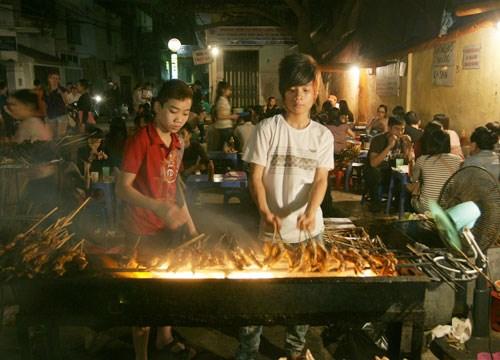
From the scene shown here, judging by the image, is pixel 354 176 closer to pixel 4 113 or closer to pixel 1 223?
pixel 1 223

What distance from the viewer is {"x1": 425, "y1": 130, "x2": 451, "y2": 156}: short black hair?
664 cm

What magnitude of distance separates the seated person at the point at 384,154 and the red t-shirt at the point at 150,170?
19.7ft

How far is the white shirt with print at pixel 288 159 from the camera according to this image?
3.64 meters

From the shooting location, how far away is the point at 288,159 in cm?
365

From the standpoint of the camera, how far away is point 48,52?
31.9 meters

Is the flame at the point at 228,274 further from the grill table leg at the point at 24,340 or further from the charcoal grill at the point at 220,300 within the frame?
the grill table leg at the point at 24,340

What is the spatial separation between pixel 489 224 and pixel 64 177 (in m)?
6.23

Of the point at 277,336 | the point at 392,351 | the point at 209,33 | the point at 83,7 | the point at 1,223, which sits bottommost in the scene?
the point at 277,336

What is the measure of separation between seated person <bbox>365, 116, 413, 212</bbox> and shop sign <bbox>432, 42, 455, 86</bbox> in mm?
2307

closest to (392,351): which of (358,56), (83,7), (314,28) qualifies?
(358,56)

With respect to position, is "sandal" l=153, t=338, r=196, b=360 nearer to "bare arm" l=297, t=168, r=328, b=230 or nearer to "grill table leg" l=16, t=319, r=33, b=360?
"grill table leg" l=16, t=319, r=33, b=360

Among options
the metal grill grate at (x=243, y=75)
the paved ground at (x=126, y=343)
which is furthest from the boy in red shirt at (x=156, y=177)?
the metal grill grate at (x=243, y=75)

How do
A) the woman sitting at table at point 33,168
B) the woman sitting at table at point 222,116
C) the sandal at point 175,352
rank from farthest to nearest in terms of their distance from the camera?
1. the woman sitting at table at point 222,116
2. the woman sitting at table at point 33,168
3. the sandal at point 175,352

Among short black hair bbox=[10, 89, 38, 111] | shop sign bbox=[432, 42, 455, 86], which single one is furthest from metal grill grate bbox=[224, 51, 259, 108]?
short black hair bbox=[10, 89, 38, 111]
